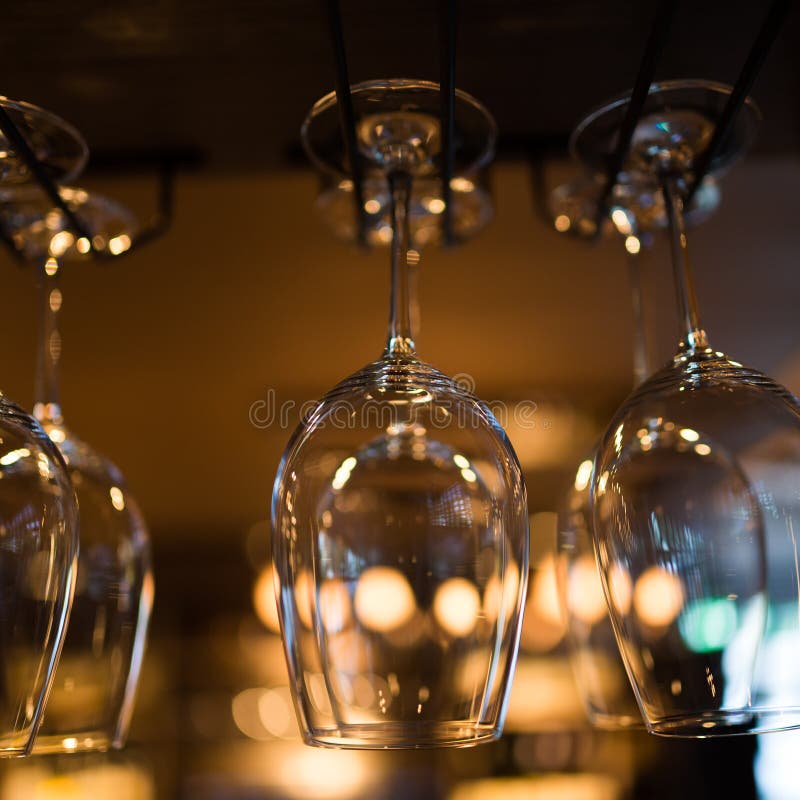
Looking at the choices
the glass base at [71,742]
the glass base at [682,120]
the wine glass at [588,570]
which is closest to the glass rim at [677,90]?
the glass base at [682,120]

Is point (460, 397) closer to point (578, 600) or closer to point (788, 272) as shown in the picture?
point (578, 600)

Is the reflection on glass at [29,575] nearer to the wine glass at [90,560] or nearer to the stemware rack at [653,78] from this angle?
the wine glass at [90,560]

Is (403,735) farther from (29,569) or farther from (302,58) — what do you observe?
(302,58)

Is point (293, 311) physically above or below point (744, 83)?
above

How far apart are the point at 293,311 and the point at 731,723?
3.15ft

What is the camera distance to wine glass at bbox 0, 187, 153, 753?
1.69 feet

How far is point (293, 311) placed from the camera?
1.27 metres

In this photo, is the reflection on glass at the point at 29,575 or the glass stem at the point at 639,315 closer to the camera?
the reflection on glass at the point at 29,575

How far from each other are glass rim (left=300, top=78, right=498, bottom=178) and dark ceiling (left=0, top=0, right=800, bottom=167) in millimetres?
39

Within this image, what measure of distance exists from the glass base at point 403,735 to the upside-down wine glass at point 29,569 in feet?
0.35

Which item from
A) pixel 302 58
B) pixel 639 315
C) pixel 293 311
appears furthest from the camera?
pixel 293 311

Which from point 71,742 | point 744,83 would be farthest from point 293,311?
point 744,83

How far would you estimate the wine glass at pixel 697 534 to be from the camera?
380 mm

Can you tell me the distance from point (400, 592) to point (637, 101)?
0.22 metres
